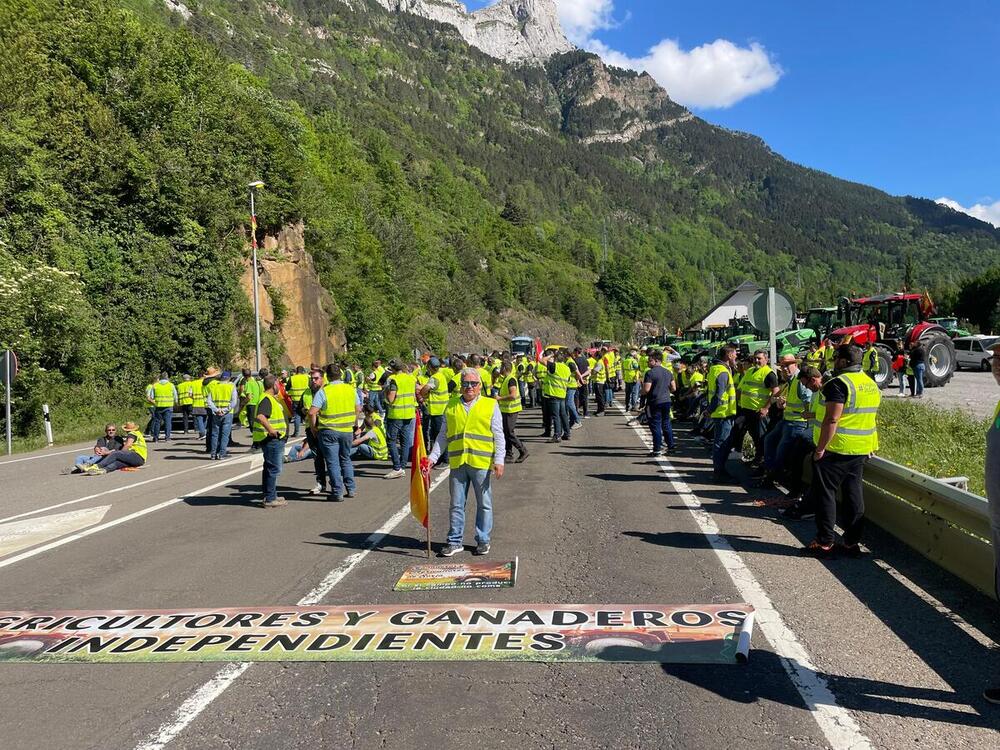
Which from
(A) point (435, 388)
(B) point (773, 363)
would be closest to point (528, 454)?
(A) point (435, 388)

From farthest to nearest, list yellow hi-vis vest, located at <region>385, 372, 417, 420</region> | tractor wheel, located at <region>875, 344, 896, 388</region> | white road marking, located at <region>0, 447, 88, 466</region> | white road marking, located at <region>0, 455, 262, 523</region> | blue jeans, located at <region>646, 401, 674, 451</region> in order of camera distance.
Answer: tractor wheel, located at <region>875, 344, 896, 388</region>
white road marking, located at <region>0, 447, 88, 466</region>
blue jeans, located at <region>646, 401, 674, 451</region>
yellow hi-vis vest, located at <region>385, 372, 417, 420</region>
white road marking, located at <region>0, 455, 262, 523</region>

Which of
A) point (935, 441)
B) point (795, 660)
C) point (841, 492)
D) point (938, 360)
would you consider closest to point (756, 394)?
point (935, 441)

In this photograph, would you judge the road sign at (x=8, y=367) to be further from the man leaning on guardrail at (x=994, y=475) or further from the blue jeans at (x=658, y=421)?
the man leaning on guardrail at (x=994, y=475)

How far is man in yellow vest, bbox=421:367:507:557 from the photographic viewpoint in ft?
24.5

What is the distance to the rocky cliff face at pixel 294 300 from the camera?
38344 millimetres

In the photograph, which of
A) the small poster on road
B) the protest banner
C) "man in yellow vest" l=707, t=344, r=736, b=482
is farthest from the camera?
"man in yellow vest" l=707, t=344, r=736, b=482

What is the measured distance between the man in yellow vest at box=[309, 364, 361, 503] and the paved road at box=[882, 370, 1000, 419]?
11653mm

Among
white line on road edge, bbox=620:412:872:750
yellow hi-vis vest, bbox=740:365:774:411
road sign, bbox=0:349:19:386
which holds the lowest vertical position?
white line on road edge, bbox=620:412:872:750

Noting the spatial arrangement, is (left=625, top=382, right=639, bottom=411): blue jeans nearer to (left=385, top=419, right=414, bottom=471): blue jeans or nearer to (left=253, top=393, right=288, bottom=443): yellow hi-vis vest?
(left=385, top=419, right=414, bottom=471): blue jeans

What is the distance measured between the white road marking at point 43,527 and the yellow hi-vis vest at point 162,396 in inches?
364

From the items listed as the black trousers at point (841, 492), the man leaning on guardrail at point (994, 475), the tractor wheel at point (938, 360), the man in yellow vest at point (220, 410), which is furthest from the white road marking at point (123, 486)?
the tractor wheel at point (938, 360)

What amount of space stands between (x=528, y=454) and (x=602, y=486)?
3736 mm

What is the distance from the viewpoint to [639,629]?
16.9ft

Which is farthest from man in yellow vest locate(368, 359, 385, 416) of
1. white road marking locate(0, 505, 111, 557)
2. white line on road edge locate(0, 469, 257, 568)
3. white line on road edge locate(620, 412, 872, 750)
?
white line on road edge locate(620, 412, 872, 750)
